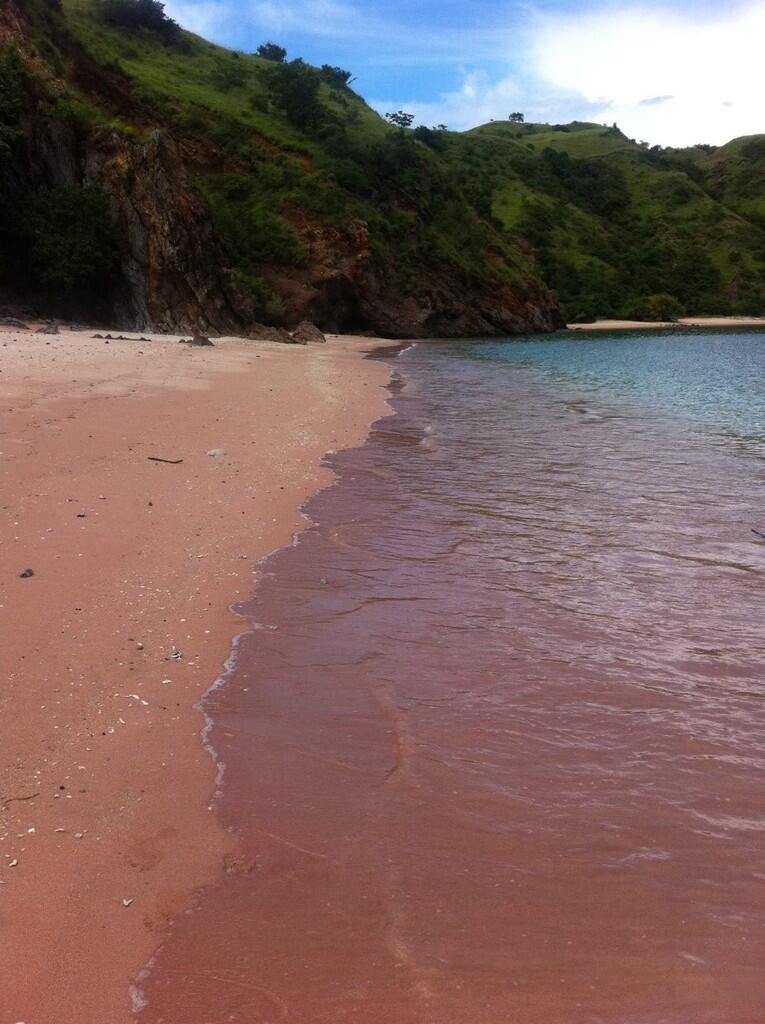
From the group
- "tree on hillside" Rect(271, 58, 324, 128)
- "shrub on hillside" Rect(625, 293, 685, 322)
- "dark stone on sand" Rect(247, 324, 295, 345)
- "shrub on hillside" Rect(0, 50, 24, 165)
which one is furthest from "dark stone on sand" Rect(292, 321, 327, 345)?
"shrub on hillside" Rect(625, 293, 685, 322)

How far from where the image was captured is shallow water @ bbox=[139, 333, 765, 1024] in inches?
96.7

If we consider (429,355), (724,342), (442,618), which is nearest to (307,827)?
(442,618)

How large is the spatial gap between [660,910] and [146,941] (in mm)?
1635

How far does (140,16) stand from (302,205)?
30.5 m

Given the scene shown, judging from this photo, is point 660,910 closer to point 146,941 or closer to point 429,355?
point 146,941

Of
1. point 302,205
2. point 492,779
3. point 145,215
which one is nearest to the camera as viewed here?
point 492,779

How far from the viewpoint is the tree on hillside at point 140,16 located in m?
66.9

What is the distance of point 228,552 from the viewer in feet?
20.8

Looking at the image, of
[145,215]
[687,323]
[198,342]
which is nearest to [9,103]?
[145,215]

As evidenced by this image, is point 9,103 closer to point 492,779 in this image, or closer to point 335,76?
point 492,779

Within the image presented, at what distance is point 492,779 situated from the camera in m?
3.53

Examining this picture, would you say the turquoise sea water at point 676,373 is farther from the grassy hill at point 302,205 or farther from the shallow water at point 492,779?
the grassy hill at point 302,205

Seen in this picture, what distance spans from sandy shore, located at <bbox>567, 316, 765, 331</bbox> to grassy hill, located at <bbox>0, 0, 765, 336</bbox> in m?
2.32

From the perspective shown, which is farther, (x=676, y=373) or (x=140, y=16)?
(x=140, y=16)
